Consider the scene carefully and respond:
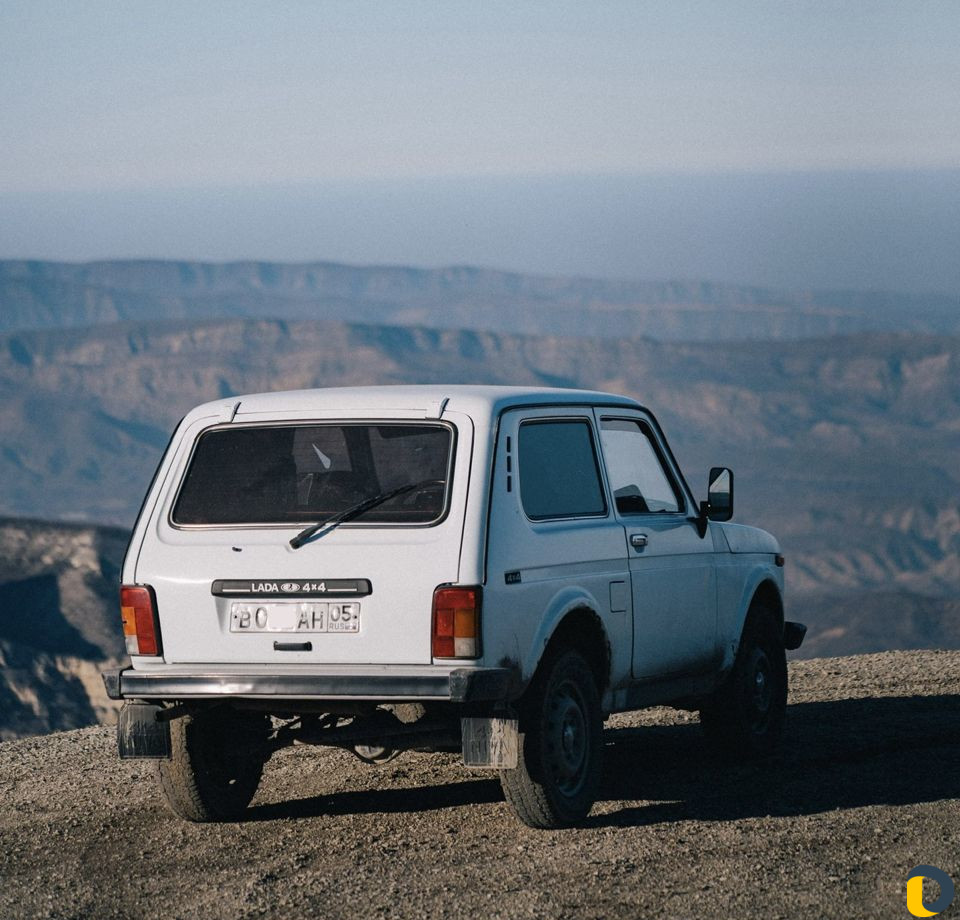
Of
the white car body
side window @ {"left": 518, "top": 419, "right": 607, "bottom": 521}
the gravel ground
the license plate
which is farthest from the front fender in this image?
the license plate

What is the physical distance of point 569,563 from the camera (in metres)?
6.33

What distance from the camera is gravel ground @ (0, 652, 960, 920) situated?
5.37 meters

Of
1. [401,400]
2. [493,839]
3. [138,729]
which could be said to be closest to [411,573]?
[401,400]

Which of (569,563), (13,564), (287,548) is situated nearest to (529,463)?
(569,563)

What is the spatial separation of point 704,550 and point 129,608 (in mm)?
2925

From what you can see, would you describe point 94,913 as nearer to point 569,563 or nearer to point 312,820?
point 312,820

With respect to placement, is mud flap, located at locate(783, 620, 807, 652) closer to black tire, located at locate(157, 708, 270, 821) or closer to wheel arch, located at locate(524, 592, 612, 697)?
wheel arch, located at locate(524, 592, 612, 697)

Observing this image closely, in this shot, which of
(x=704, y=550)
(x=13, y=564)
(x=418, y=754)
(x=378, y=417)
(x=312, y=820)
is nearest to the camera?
(x=378, y=417)

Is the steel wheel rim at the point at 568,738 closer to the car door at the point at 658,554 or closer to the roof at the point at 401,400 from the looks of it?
the car door at the point at 658,554

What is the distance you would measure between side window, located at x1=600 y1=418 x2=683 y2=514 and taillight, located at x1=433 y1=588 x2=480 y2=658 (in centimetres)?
145

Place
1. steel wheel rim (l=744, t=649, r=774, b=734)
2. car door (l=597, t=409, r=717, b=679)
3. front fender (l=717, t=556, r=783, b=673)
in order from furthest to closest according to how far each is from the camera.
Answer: steel wheel rim (l=744, t=649, r=774, b=734) → front fender (l=717, t=556, r=783, b=673) → car door (l=597, t=409, r=717, b=679)

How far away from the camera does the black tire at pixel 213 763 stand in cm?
655

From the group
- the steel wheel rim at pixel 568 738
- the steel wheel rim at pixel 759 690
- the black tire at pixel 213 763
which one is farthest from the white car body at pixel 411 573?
the steel wheel rim at pixel 759 690

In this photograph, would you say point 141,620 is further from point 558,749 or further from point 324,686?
point 558,749
